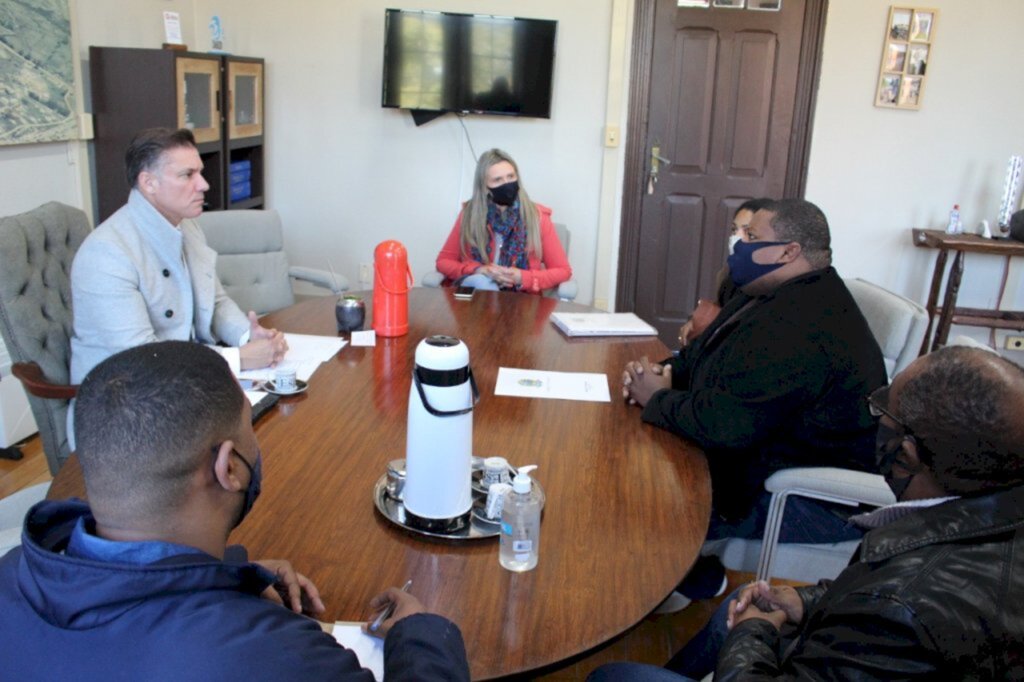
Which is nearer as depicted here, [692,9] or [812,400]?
[812,400]

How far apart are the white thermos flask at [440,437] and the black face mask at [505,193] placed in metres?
2.18

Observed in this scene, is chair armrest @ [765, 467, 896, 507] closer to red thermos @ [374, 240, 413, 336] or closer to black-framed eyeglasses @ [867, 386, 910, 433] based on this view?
black-framed eyeglasses @ [867, 386, 910, 433]

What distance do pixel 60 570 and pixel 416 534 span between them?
0.64 m

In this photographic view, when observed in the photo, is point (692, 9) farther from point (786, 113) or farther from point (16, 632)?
point (16, 632)

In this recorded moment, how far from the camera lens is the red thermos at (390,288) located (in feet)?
7.98

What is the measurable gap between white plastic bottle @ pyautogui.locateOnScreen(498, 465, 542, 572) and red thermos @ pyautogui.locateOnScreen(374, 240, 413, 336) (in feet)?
4.09

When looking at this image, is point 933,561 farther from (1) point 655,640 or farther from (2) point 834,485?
(1) point 655,640

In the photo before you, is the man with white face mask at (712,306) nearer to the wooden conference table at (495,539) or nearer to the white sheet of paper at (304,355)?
the wooden conference table at (495,539)

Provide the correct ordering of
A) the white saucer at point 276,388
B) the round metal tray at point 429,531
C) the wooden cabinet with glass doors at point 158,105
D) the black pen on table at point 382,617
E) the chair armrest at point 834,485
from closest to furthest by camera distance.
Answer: the black pen on table at point 382,617
the round metal tray at point 429,531
the chair armrest at point 834,485
the white saucer at point 276,388
the wooden cabinet with glass doors at point 158,105

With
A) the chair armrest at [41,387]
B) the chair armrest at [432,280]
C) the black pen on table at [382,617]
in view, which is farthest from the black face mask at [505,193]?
the black pen on table at [382,617]

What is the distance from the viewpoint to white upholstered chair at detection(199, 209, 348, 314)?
325 centimetres

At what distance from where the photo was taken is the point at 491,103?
4520 mm

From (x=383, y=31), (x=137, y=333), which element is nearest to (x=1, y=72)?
(x=137, y=333)

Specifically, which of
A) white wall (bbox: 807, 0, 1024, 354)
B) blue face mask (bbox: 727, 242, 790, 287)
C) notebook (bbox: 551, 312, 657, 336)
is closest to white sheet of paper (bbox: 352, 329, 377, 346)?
notebook (bbox: 551, 312, 657, 336)
